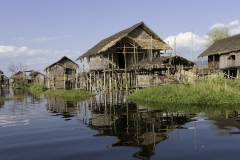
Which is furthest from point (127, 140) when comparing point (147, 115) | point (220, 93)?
point (220, 93)

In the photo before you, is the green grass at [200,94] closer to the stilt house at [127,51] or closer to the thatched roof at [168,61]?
the thatched roof at [168,61]

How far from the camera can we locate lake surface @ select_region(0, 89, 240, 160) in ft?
22.3

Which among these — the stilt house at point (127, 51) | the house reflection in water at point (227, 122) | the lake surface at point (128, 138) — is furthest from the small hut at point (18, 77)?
the house reflection in water at point (227, 122)

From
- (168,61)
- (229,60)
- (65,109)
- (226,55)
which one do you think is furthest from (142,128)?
(226,55)

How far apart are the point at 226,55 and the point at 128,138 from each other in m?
27.5

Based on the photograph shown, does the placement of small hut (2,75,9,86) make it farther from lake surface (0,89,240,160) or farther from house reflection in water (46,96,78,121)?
lake surface (0,89,240,160)

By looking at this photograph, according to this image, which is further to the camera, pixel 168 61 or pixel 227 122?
pixel 168 61

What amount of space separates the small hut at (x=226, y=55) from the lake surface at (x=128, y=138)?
19.7m

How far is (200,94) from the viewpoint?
16281mm

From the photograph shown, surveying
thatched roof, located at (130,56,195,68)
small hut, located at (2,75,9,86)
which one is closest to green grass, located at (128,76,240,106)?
thatched roof, located at (130,56,195,68)

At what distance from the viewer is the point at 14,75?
6556cm

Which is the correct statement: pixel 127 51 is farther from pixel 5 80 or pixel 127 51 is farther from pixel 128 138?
pixel 5 80

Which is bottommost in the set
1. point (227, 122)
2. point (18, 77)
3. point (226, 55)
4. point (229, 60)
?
point (227, 122)

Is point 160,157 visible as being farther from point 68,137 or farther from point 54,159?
point 68,137
